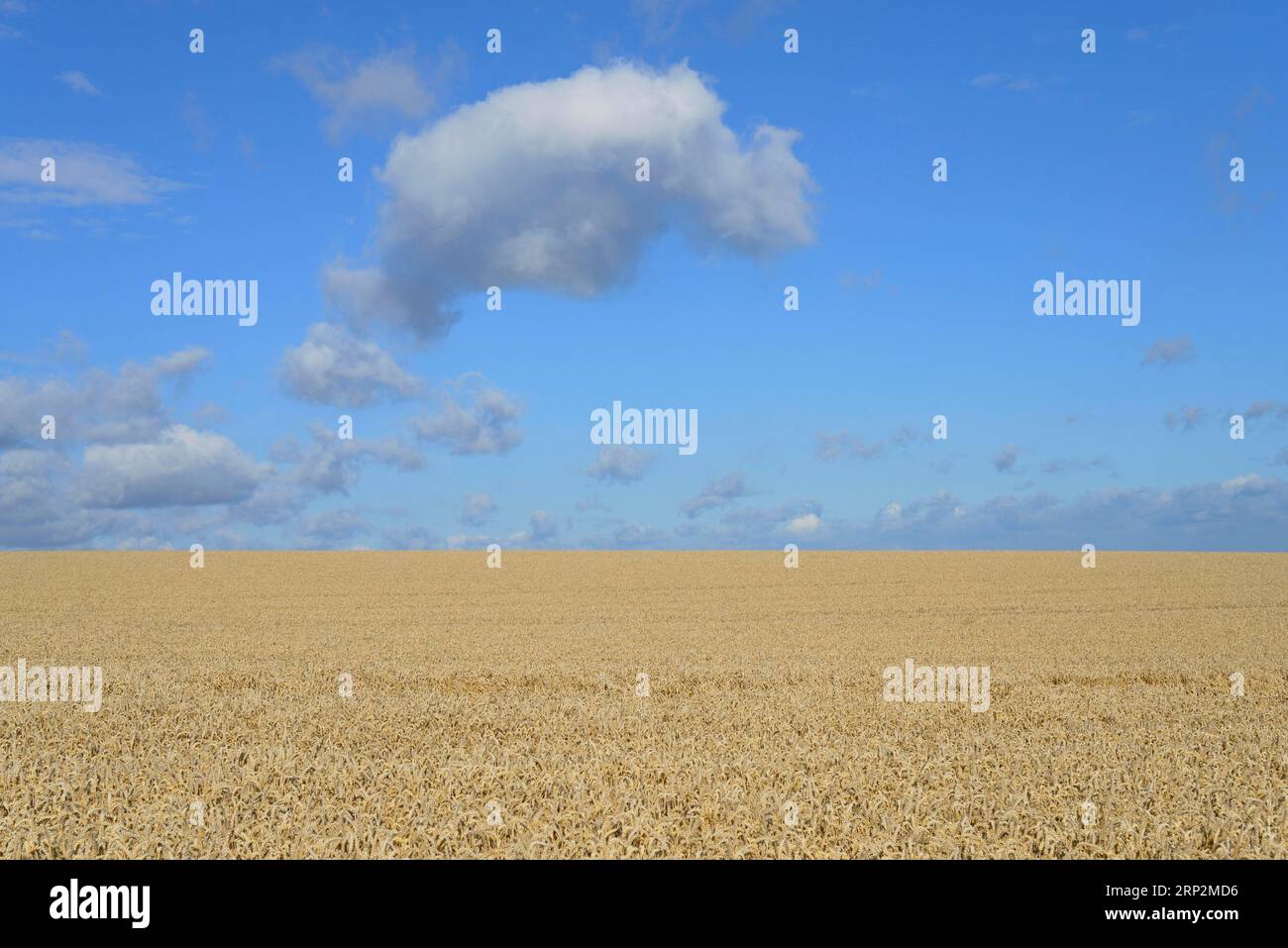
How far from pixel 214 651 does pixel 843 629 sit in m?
17.8

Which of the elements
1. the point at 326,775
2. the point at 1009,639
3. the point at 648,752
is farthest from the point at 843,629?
the point at 326,775

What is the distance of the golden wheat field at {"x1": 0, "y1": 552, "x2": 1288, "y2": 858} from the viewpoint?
27.3ft

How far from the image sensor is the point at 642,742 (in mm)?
11852

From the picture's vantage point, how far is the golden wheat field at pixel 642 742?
831 cm

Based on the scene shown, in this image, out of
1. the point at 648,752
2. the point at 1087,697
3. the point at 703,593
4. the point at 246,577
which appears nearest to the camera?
the point at 648,752

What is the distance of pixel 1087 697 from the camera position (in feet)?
55.5

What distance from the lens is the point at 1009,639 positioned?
27.4m

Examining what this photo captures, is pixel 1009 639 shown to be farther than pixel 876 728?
Yes
